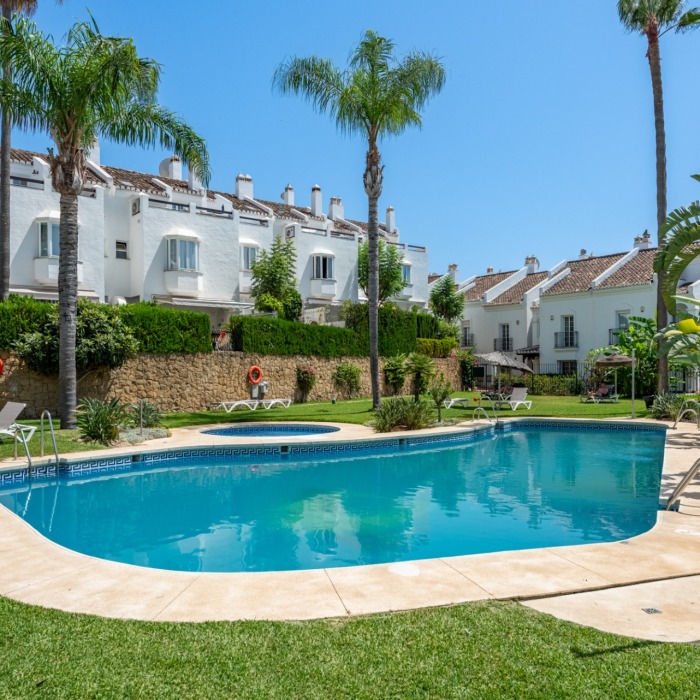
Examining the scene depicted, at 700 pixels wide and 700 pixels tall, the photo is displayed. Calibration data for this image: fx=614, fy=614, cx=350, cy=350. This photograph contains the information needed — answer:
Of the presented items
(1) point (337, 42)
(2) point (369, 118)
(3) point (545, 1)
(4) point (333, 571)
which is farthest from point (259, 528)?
(1) point (337, 42)

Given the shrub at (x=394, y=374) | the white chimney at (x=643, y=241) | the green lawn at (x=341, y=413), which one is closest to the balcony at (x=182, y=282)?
the green lawn at (x=341, y=413)

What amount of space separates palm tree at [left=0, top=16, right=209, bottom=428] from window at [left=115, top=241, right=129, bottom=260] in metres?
14.3

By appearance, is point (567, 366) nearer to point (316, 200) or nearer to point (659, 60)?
point (316, 200)

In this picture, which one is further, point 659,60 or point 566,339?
point 566,339

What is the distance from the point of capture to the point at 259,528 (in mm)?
8211

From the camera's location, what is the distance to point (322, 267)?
3750cm

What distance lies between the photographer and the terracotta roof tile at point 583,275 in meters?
41.0

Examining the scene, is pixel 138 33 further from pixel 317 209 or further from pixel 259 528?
pixel 317 209

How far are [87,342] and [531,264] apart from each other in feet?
126

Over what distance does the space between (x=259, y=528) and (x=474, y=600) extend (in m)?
4.29

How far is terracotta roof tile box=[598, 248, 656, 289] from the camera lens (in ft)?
124

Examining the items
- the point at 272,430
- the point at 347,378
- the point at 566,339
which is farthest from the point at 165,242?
the point at 566,339

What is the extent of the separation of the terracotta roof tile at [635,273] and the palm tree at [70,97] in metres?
31.3

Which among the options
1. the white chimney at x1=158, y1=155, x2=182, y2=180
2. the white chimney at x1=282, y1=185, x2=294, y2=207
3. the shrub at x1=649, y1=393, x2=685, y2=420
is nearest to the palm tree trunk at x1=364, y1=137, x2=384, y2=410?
the shrub at x1=649, y1=393, x2=685, y2=420
